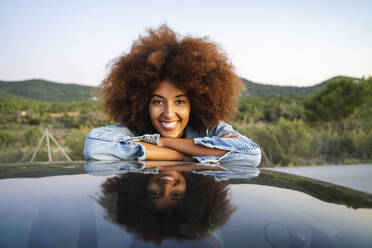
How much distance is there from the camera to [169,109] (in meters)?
2.52

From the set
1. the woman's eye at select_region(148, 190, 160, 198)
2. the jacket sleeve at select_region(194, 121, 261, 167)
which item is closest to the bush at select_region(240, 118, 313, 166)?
the jacket sleeve at select_region(194, 121, 261, 167)

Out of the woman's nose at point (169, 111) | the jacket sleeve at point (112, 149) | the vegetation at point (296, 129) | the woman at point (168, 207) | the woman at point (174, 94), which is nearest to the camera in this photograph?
the woman at point (168, 207)

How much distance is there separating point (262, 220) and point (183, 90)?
2034 millimetres

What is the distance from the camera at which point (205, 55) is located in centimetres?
280

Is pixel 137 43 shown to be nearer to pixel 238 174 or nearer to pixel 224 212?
pixel 238 174

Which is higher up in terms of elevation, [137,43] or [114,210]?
[137,43]

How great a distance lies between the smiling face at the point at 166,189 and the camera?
0.71 meters

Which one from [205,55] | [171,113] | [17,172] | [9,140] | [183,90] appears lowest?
[9,140]

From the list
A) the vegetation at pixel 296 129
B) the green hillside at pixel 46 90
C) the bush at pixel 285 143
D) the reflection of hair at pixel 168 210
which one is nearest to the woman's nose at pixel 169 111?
the vegetation at pixel 296 129

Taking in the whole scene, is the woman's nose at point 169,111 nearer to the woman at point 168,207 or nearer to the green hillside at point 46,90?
the woman at point 168,207

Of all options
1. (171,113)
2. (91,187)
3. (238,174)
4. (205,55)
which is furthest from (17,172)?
(205,55)

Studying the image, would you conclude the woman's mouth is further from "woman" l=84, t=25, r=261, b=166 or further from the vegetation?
the vegetation

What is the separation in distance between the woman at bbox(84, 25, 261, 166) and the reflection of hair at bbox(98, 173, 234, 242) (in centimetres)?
123

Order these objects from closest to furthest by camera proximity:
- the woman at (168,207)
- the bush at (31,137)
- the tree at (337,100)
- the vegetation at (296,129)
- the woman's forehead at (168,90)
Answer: the woman at (168,207) → the woman's forehead at (168,90) → the vegetation at (296,129) → the bush at (31,137) → the tree at (337,100)
